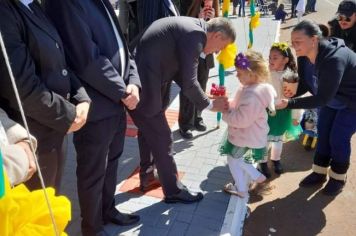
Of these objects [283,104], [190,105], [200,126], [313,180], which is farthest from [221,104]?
[200,126]

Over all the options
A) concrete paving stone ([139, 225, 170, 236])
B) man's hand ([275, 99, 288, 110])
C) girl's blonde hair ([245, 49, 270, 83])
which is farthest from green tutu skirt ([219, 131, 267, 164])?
concrete paving stone ([139, 225, 170, 236])

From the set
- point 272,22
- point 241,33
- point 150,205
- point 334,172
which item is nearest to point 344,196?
point 334,172

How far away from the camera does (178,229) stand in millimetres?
3154

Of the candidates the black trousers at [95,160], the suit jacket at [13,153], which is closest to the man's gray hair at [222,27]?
the black trousers at [95,160]

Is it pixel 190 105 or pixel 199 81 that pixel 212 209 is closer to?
pixel 190 105

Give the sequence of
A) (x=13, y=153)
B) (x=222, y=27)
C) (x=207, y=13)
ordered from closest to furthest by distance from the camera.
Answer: (x=13, y=153), (x=222, y=27), (x=207, y=13)

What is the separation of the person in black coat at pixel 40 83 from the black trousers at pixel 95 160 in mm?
305

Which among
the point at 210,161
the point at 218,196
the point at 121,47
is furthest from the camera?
the point at 210,161

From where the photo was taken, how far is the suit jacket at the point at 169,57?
289 cm

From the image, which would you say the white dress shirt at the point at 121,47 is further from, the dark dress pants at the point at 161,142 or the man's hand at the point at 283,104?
the man's hand at the point at 283,104

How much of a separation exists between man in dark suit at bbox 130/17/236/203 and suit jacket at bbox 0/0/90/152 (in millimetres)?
978

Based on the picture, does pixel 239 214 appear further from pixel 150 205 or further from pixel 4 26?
pixel 4 26

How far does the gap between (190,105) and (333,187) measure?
190 cm

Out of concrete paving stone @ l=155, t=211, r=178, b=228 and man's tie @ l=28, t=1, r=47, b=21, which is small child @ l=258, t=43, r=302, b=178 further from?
man's tie @ l=28, t=1, r=47, b=21
